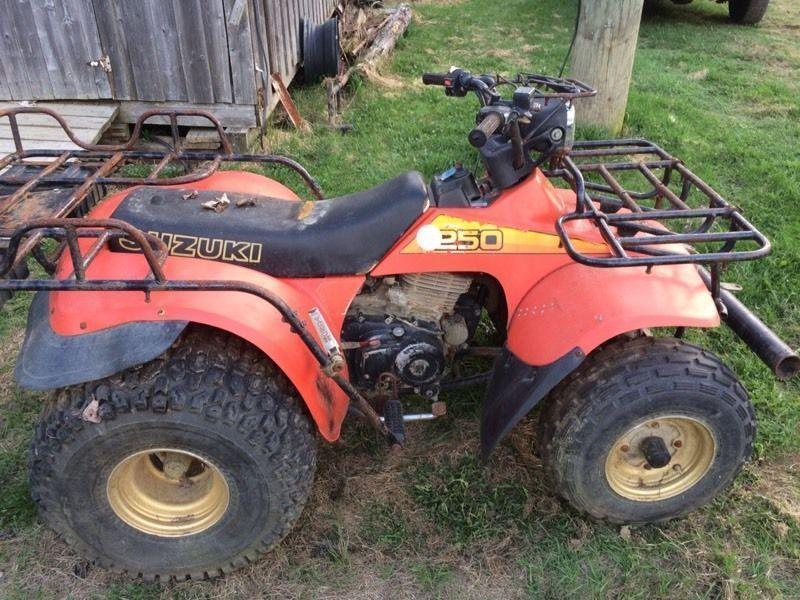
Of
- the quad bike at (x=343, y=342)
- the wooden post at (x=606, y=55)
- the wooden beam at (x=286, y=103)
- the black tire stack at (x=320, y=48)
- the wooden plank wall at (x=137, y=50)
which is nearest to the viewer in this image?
the quad bike at (x=343, y=342)

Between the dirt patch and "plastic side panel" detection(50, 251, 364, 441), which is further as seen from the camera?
the dirt patch

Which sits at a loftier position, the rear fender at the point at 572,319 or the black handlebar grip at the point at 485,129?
the black handlebar grip at the point at 485,129

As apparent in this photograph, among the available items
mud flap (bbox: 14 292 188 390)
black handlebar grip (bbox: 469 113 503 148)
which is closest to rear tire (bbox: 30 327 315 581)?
mud flap (bbox: 14 292 188 390)

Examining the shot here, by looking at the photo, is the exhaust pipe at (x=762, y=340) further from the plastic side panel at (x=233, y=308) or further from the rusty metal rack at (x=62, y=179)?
the rusty metal rack at (x=62, y=179)

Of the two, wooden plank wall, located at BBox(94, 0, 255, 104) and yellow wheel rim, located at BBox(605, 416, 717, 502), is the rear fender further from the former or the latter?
wooden plank wall, located at BBox(94, 0, 255, 104)

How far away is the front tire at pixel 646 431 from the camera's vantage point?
8.55 feet

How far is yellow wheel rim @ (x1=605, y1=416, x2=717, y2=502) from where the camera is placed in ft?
9.11

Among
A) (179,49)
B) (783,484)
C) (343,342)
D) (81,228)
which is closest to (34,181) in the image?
Answer: (81,228)

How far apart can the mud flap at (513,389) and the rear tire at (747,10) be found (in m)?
11.1

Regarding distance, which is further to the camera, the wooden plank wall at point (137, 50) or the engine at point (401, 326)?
the wooden plank wall at point (137, 50)

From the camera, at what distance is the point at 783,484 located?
3186 mm

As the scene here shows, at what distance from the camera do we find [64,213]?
2.53 metres

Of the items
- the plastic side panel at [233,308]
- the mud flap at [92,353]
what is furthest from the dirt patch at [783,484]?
the mud flap at [92,353]

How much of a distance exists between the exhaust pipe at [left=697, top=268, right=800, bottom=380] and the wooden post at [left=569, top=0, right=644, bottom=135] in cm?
351
